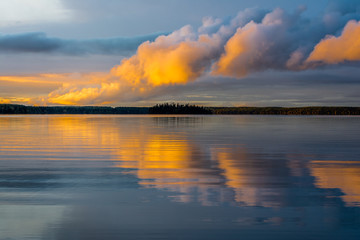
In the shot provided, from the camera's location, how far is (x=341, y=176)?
15062 mm

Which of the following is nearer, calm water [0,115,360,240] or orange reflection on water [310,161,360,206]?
calm water [0,115,360,240]

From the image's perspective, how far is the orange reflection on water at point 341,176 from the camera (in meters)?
11.8

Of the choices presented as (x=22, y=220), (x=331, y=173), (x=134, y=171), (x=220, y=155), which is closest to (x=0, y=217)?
(x=22, y=220)

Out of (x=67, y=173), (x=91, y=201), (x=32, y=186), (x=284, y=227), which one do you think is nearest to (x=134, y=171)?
(x=67, y=173)

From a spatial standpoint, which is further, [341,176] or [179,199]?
[341,176]

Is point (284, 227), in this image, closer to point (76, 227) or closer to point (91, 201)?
point (76, 227)

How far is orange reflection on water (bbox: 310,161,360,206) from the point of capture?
465 inches

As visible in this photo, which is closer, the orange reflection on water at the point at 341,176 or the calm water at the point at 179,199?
the calm water at the point at 179,199

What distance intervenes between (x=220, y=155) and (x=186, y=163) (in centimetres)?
403

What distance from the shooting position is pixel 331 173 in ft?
52.0

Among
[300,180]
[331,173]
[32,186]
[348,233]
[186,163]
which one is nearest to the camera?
[348,233]

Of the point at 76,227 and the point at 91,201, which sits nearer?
the point at 76,227

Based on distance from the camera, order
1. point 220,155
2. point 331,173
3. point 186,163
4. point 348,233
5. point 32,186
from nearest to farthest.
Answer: point 348,233 < point 32,186 < point 331,173 < point 186,163 < point 220,155

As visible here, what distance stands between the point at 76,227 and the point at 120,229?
1030mm
